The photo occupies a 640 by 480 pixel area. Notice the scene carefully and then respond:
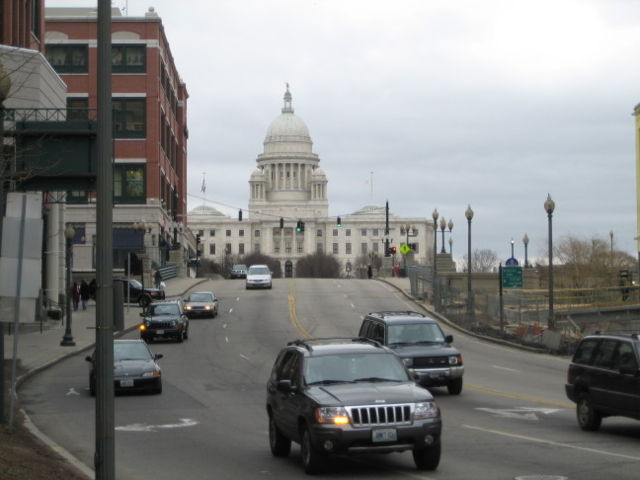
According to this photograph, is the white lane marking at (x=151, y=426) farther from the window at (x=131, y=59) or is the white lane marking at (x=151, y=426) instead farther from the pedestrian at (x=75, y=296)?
the window at (x=131, y=59)

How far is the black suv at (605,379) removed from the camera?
18.3 meters

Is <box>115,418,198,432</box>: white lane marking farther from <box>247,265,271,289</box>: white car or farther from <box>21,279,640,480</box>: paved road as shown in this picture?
<box>247,265,271,289</box>: white car

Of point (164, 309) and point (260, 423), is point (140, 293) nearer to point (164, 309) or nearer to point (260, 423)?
point (164, 309)

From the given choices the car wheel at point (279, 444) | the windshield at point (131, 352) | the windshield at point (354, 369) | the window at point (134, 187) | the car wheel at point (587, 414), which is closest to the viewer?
the windshield at point (354, 369)

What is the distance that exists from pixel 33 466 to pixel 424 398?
5048 millimetres

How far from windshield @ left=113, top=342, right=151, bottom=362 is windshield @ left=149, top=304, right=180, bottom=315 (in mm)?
15630

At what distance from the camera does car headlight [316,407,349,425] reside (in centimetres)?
1421

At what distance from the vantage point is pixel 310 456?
581 inches

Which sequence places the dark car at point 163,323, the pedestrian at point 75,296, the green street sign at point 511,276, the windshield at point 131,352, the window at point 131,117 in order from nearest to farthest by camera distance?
the windshield at point 131,352
the dark car at point 163,323
the green street sign at point 511,276
the pedestrian at point 75,296
the window at point 131,117

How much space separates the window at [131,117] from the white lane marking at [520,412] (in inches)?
2634

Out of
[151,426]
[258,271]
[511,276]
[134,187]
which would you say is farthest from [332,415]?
[134,187]

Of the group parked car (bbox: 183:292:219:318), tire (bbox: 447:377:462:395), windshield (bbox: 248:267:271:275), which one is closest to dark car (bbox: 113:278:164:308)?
parked car (bbox: 183:292:219:318)

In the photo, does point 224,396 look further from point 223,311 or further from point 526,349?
point 223,311

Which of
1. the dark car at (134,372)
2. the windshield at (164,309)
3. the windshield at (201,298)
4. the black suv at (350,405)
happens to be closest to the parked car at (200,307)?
the windshield at (201,298)
